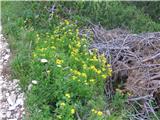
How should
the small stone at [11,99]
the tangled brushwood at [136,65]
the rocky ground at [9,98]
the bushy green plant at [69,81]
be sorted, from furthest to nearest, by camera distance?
the tangled brushwood at [136,65] < the small stone at [11,99] < the rocky ground at [9,98] < the bushy green plant at [69,81]

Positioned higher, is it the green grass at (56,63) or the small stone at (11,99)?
the green grass at (56,63)

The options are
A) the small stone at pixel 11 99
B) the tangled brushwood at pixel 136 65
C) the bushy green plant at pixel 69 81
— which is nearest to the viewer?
the bushy green plant at pixel 69 81

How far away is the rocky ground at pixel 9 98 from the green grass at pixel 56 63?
0.33ft

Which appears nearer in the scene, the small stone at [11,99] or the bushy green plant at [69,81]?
the bushy green plant at [69,81]

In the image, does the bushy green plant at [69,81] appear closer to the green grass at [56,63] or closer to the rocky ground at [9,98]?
the green grass at [56,63]

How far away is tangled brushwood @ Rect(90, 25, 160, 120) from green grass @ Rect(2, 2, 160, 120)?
0.84 ft

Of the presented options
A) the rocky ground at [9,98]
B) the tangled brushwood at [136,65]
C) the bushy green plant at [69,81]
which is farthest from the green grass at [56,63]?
the tangled brushwood at [136,65]

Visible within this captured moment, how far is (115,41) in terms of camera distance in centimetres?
498

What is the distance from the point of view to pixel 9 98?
12.4 feet

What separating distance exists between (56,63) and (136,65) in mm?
1216

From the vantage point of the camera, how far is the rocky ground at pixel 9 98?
3.56 metres

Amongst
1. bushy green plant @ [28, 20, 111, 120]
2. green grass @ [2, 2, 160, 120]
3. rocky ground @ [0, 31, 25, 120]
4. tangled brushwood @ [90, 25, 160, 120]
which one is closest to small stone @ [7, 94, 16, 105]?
rocky ground @ [0, 31, 25, 120]

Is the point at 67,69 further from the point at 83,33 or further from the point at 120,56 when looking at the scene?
the point at 83,33

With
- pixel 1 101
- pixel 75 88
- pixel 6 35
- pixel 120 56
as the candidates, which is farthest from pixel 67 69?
pixel 6 35
